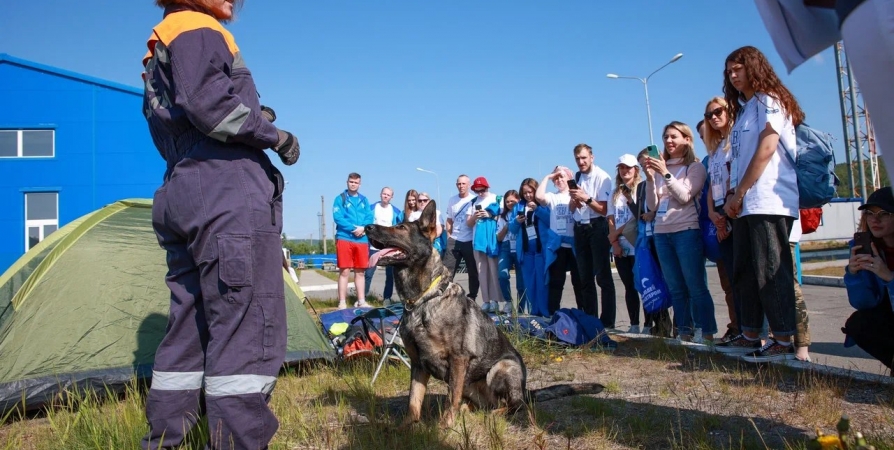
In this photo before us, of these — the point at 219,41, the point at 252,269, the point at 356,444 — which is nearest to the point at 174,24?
the point at 219,41

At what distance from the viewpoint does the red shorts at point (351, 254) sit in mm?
11078

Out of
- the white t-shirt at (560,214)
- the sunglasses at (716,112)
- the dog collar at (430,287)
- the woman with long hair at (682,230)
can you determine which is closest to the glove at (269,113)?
the dog collar at (430,287)

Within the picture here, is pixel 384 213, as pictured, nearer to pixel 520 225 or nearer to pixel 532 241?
pixel 520 225

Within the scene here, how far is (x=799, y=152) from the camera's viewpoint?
470 cm

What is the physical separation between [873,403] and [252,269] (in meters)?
3.58

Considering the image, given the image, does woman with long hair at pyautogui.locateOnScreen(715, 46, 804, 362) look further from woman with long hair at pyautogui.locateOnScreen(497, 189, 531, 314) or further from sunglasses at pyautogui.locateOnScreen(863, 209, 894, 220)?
woman with long hair at pyautogui.locateOnScreen(497, 189, 531, 314)

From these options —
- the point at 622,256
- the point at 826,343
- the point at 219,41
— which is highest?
the point at 219,41

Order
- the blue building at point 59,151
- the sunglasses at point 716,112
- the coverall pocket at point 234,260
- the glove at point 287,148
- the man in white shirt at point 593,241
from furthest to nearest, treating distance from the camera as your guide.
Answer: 1. the blue building at point 59,151
2. the man in white shirt at point 593,241
3. the sunglasses at point 716,112
4. the glove at point 287,148
5. the coverall pocket at point 234,260

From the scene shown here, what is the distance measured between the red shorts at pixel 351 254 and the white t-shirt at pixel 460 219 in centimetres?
162

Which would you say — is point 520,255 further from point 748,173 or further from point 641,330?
point 748,173

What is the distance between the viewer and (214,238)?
8.41 ft

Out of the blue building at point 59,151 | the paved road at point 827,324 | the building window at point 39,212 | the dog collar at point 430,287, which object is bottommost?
the paved road at point 827,324

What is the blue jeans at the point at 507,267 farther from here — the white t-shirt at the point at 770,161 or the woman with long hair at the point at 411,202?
the white t-shirt at the point at 770,161

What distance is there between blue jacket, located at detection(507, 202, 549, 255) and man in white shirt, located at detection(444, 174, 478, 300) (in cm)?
101
